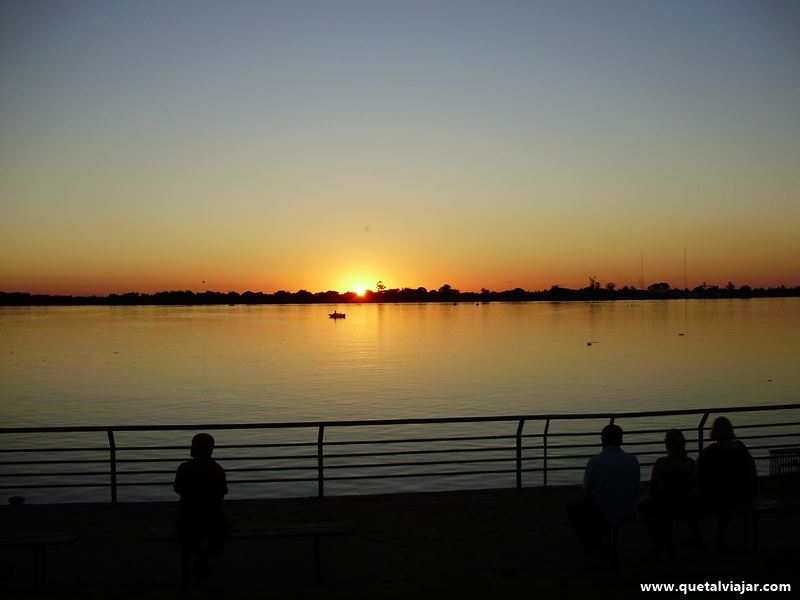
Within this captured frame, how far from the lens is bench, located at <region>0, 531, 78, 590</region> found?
778 cm

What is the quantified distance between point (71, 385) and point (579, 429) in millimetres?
43350

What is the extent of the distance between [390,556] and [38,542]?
3.74 metres

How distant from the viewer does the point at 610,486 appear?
859 cm

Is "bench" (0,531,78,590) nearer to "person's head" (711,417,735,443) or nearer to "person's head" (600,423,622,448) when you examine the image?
"person's head" (600,423,622,448)

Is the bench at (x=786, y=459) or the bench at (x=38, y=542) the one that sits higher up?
the bench at (x=38, y=542)

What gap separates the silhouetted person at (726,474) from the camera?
29.3ft

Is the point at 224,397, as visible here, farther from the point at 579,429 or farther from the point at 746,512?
the point at 746,512

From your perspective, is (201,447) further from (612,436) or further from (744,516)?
(744,516)

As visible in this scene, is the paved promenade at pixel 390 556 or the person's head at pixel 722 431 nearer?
the paved promenade at pixel 390 556

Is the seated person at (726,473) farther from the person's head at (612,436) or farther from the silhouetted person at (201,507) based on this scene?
the silhouetted person at (201,507)

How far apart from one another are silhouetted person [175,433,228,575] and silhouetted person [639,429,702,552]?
4731mm

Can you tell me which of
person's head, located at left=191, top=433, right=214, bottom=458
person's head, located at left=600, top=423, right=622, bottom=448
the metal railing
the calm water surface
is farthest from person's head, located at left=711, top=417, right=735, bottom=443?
the calm water surface

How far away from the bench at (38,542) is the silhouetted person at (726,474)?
23.1 feet

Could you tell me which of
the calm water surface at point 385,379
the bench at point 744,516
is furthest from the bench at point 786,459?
the calm water surface at point 385,379
